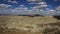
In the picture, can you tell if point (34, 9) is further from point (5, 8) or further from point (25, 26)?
point (5, 8)

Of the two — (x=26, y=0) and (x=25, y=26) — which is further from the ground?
(x=26, y=0)

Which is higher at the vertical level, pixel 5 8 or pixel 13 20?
pixel 5 8

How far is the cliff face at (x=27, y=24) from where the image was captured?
2592 millimetres

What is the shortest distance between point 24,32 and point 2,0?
2.49ft

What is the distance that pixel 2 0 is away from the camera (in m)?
2.64

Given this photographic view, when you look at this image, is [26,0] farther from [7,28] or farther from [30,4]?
[7,28]

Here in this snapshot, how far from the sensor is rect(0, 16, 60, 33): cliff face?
259 centimetres

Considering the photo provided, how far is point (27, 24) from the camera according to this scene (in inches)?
103

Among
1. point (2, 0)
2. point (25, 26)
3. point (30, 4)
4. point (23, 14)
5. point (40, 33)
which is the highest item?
point (2, 0)

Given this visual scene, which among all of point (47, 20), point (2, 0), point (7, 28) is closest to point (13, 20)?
point (7, 28)

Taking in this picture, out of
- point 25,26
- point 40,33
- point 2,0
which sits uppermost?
point 2,0

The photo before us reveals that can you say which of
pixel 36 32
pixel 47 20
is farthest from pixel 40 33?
pixel 47 20

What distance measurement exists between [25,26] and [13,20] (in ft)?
0.87

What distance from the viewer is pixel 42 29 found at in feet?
8.50
